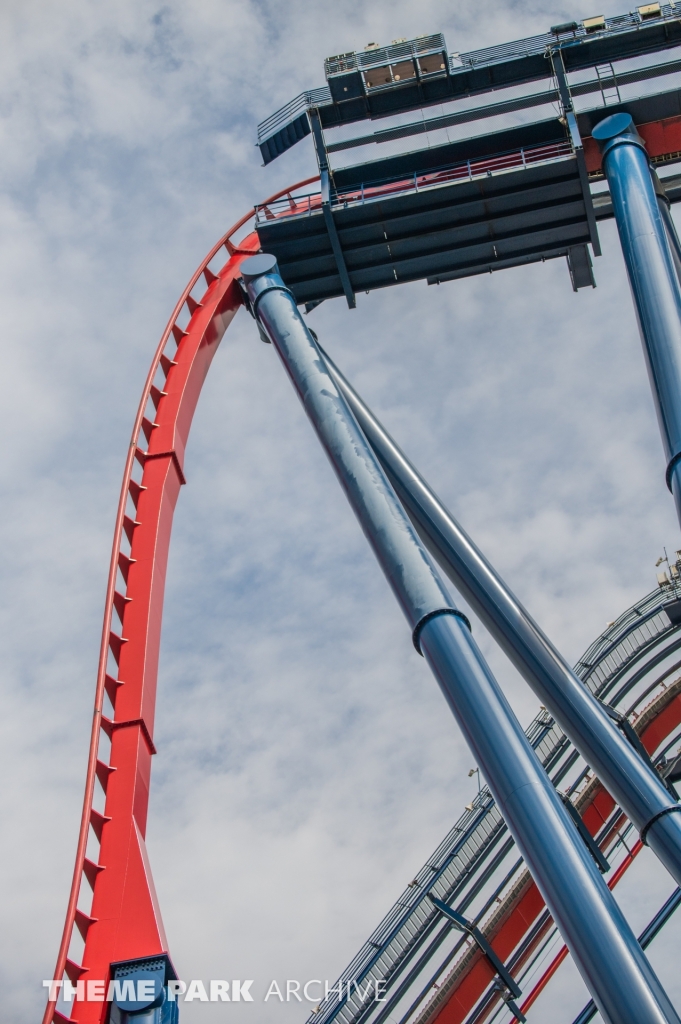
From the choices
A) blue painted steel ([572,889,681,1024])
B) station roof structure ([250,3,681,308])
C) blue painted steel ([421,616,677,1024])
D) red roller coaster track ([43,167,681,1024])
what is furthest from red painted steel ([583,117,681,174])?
blue painted steel ([572,889,681,1024])

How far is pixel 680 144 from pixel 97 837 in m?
11.4

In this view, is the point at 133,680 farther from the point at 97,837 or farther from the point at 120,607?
the point at 97,837

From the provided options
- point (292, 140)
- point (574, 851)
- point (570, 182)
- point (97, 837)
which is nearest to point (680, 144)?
point (570, 182)

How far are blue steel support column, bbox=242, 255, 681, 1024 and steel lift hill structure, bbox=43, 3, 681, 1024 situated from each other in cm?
2

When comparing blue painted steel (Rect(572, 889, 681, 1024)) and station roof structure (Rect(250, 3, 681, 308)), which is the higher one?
station roof structure (Rect(250, 3, 681, 308))

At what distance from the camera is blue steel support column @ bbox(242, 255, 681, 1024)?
275 inches

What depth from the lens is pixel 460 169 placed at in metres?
15.2

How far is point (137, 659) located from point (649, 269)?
707cm

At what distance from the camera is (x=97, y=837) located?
10.6 meters

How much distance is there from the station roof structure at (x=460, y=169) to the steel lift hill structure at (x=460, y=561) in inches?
1.2

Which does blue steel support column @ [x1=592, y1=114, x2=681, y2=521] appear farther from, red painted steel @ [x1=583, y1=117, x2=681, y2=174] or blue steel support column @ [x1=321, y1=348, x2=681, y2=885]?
blue steel support column @ [x1=321, y1=348, x2=681, y2=885]

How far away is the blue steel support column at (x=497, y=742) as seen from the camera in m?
7.00

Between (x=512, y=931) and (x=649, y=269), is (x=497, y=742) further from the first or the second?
(x=512, y=931)

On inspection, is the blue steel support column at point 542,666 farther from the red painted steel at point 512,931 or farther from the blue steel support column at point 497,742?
the red painted steel at point 512,931
